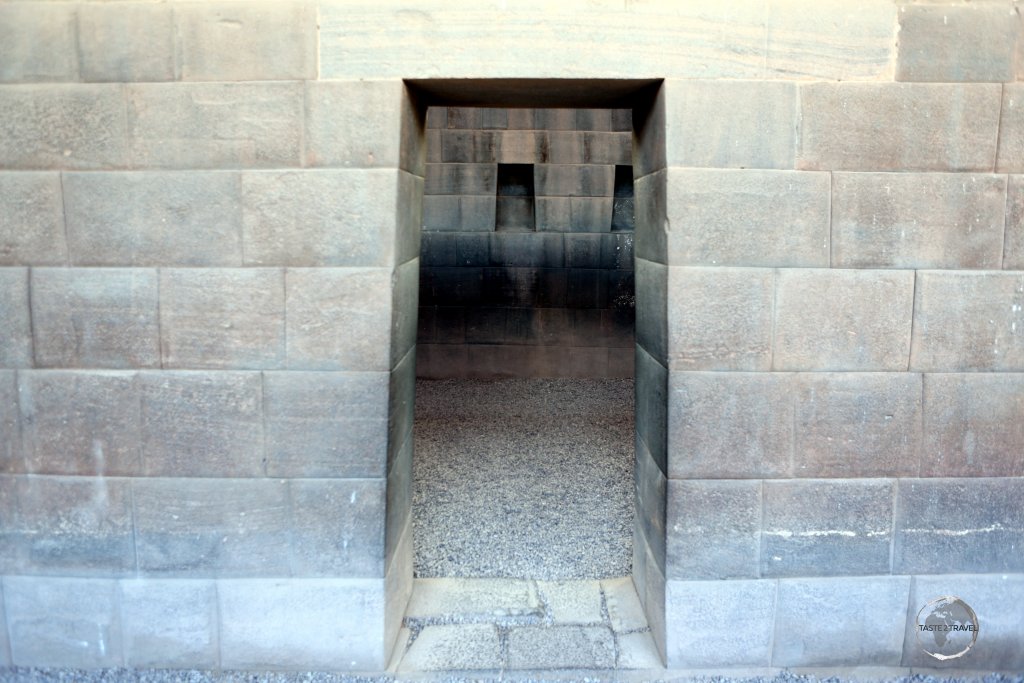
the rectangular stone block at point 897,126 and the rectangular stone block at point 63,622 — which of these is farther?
the rectangular stone block at point 63,622

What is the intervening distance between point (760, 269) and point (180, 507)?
103 inches

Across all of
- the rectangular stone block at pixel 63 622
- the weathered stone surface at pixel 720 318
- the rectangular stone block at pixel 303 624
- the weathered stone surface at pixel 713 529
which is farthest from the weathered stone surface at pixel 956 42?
the rectangular stone block at pixel 63 622

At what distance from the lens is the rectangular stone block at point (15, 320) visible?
3.08m

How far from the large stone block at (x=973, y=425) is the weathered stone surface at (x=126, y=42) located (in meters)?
3.39

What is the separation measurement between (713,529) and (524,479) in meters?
2.72

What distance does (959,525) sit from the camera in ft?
10.5

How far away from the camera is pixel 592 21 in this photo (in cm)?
295

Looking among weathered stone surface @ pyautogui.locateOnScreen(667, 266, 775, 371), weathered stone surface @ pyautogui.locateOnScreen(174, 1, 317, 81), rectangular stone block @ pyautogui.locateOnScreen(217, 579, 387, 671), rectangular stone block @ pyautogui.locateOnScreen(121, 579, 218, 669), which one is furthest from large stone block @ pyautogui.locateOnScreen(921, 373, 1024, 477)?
rectangular stone block @ pyautogui.locateOnScreen(121, 579, 218, 669)

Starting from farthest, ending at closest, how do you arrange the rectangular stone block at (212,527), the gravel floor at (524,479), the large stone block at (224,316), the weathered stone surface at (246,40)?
the gravel floor at (524,479) → the rectangular stone block at (212,527) → the large stone block at (224,316) → the weathered stone surface at (246,40)

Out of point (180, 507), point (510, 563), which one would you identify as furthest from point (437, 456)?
point (180, 507)

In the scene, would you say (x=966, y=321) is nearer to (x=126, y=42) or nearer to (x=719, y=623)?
(x=719, y=623)

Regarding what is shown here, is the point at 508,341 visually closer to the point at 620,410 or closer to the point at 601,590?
the point at 620,410

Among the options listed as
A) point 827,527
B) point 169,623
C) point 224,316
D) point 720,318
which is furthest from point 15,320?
point 827,527

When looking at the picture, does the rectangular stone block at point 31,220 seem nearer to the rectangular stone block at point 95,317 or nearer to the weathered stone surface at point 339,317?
the rectangular stone block at point 95,317
